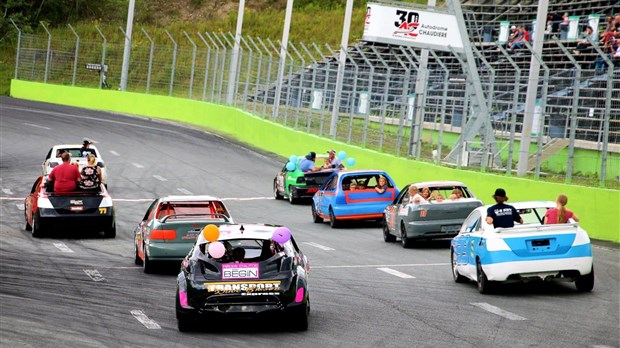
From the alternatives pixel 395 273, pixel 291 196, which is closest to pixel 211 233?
pixel 395 273

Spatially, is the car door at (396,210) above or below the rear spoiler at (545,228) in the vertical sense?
below

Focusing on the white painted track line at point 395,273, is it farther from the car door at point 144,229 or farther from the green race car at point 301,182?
the green race car at point 301,182

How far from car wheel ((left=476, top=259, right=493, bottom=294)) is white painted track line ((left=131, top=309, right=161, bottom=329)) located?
4.60 m

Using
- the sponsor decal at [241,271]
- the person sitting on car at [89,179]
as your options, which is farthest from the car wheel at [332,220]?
the sponsor decal at [241,271]

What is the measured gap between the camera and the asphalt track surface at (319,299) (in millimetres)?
13930

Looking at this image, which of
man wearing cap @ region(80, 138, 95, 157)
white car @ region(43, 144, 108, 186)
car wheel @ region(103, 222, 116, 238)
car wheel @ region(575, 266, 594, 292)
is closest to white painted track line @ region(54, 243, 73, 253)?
car wheel @ region(103, 222, 116, 238)

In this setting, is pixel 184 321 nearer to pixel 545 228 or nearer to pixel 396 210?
pixel 545 228

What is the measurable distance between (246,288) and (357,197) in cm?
1387

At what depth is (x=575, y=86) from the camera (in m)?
25.4

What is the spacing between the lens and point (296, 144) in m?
46.2

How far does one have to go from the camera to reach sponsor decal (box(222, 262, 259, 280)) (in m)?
14.2

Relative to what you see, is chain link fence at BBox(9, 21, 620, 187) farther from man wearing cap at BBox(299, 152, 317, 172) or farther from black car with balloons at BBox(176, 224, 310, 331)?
black car with balloons at BBox(176, 224, 310, 331)

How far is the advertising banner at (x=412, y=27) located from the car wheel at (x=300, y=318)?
25.0m

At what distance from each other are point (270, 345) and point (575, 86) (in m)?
13.5
